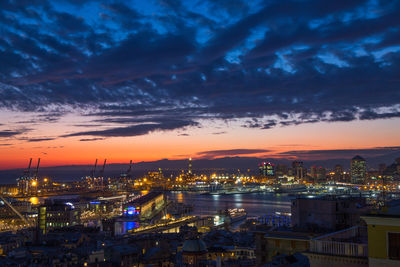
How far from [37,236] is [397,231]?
2088cm

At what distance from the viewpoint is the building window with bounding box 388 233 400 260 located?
2.31 metres

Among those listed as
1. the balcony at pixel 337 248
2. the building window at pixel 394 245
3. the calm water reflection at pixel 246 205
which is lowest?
the calm water reflection at pixel 246 205

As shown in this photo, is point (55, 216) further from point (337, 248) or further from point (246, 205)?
point (337, 248)

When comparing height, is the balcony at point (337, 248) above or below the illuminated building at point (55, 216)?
above

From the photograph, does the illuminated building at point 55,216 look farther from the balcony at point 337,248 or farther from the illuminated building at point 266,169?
the illuminated building at point 266,169

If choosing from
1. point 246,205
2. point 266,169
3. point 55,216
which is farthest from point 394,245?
point 266,169

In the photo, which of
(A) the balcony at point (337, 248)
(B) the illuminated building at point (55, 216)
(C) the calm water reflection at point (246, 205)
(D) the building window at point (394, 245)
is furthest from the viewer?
(C) the calm water reflection at point (246, 205)

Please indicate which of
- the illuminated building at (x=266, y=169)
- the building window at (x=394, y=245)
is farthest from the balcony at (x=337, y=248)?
the illuminated building at (x=266, y=169)

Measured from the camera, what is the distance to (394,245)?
91.7 inches

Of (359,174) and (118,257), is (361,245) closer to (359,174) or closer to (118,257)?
(118,257)

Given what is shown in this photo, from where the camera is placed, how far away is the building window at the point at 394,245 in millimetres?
2311

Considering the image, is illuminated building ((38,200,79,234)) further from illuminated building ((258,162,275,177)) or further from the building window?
illuminated building ((258,162,275,177))

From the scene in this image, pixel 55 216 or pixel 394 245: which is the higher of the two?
pixel 394 245

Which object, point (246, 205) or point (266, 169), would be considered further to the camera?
point (266, 169)
